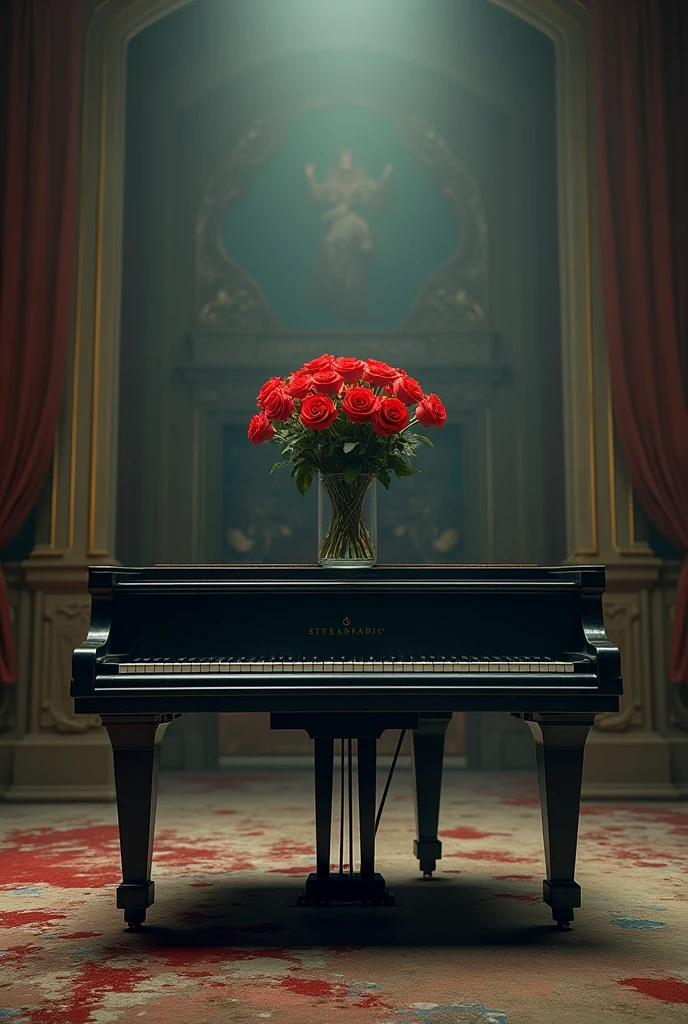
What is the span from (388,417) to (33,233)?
11.8ft

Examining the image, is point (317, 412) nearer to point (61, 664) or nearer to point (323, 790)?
point (323, 790)

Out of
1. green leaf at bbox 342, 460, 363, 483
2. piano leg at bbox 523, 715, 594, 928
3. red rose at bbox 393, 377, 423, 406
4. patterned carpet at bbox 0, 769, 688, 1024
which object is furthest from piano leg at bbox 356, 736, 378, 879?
red rose at bbox 393, 377, 423, 406

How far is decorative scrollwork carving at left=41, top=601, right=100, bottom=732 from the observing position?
5434mm

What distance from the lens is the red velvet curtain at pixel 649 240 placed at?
554 cm

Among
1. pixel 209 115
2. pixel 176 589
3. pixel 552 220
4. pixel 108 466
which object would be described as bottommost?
pixel 176 589

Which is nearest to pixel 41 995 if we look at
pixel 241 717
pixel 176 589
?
pixel 176 589

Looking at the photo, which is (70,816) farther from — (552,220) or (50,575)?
(552,220)

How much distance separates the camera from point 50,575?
5469mm

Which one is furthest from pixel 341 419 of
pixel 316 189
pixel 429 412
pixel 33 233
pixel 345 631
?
pixel 316 189

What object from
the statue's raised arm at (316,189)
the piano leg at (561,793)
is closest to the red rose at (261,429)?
the piano leg at (561,793)

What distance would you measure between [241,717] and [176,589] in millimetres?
4482

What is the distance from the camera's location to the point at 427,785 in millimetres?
3398

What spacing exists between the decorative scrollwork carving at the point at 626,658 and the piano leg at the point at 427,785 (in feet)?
7.41

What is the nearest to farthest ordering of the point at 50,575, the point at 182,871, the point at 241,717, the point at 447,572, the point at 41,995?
the point at 41,995
the point at 447,572
the point at 182,871
the point at 50,575
the point at 241,717
